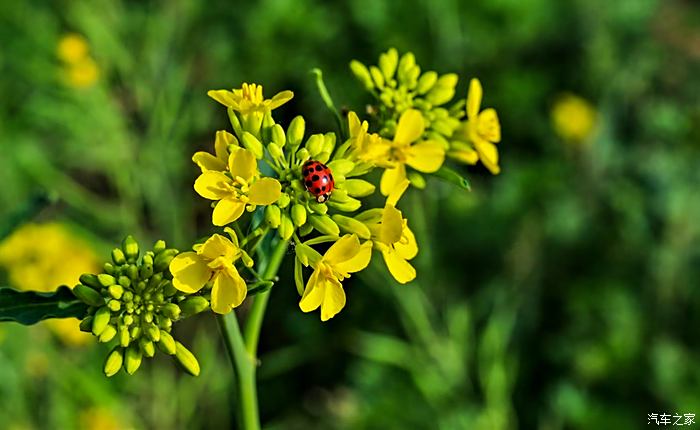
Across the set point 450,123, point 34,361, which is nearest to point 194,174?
point 34,361

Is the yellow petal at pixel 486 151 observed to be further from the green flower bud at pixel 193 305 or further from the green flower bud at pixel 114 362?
the green flower bud at pixel 114 362

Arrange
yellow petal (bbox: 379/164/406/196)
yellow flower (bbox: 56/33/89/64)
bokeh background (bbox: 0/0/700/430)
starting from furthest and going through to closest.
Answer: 1. yellow flower (bbox: 56/33/89/64)
2. bokeh background (bbox: 0/0/700/430)
3. yellow petal (bbox: 379/164/406/196)

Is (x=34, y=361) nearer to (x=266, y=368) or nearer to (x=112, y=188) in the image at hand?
(x=266, y=368)

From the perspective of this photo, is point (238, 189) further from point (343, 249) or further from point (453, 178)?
point (453, 178)

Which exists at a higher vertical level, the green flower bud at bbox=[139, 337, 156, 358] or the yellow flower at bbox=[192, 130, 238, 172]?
the yellow flower at bbox=[192, 130, 238, 172]

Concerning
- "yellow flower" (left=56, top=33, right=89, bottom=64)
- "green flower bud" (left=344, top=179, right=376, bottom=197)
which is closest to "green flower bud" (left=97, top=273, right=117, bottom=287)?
"green flower bud" (left=344, top=179, right=376, bottom=197)

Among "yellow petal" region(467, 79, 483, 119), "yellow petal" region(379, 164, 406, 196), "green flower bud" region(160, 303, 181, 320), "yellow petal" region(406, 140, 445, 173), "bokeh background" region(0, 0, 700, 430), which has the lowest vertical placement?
"green flower bud" region(160, 303, 181, 320)

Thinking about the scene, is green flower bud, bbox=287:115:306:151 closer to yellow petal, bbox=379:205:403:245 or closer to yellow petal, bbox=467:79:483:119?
yellow petal, bbox=379:205:403:245

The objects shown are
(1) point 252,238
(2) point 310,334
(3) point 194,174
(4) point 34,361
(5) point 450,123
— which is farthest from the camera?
(3) point 194,174
